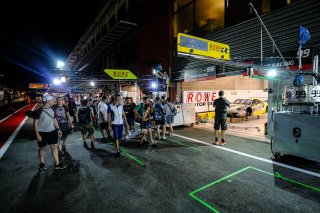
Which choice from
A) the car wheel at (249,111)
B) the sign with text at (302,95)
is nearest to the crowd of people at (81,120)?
the sign with text at (302,95)

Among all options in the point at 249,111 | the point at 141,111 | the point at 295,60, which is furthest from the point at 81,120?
the point at 249,111

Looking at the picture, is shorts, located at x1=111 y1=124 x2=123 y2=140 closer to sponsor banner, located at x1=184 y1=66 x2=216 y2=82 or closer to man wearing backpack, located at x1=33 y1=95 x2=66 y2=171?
man wearing backpack, located at x1=33 y1=95 x2=66 y2=171

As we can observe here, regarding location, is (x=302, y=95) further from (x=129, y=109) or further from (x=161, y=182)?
(x=129, y=109)

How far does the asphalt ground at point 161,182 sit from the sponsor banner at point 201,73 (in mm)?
5720

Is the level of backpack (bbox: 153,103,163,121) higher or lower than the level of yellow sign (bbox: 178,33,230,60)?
lower

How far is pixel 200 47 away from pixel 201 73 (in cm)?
670

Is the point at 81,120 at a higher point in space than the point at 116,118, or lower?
lower

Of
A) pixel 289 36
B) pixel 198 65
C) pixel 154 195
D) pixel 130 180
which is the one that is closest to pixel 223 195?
pixel 154 195

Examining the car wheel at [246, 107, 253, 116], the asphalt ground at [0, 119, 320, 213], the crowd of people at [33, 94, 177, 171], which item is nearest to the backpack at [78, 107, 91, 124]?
the crowd of people at [33, 94, 177, 171]

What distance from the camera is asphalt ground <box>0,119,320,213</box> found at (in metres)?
3.47

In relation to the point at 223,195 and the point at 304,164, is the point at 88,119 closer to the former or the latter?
the point at 223,195

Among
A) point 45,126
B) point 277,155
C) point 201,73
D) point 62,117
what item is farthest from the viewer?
point 201,73

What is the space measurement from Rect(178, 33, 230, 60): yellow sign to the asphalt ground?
3271mm

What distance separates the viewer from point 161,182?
4.34 metres
